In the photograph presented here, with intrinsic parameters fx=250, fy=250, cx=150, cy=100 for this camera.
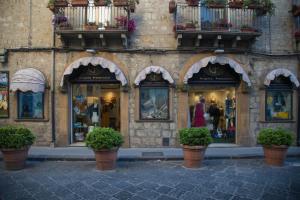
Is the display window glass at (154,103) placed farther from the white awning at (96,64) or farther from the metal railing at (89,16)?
the metal railing at (89,16)

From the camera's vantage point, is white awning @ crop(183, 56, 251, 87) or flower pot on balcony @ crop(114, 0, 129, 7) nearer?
flower pot on balcony @ crop(114, 0, 129, 7)

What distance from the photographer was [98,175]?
24.0ft

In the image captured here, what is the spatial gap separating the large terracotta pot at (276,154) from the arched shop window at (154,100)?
4578 millimetres

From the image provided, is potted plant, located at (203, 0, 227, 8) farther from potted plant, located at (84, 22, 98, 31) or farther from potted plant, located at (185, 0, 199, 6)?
potted plant, located at (84, 22, 98, 31)

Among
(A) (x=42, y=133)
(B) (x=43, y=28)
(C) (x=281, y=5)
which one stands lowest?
(A) (x=42, y=133)

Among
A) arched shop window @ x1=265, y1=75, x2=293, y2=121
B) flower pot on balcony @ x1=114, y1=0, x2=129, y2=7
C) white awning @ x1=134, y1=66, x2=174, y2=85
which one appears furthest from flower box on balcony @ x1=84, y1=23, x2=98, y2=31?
arched shop window @ x1=265, y1=75, x2=293, y2=121

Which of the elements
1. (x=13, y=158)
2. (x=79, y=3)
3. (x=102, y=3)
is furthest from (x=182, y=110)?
(x=13, y=158)

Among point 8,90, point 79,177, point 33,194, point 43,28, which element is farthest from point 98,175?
point 43,28

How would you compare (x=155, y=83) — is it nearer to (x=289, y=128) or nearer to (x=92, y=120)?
(x=92, y=120)

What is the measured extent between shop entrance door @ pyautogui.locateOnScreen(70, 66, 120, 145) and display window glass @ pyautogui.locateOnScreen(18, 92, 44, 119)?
1448 millimetres

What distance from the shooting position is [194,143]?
314 inches

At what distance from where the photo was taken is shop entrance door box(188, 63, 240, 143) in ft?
38.4

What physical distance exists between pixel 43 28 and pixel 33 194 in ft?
26.9

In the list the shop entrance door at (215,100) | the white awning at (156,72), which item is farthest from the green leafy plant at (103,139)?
the shop entrance door at (215,100)
